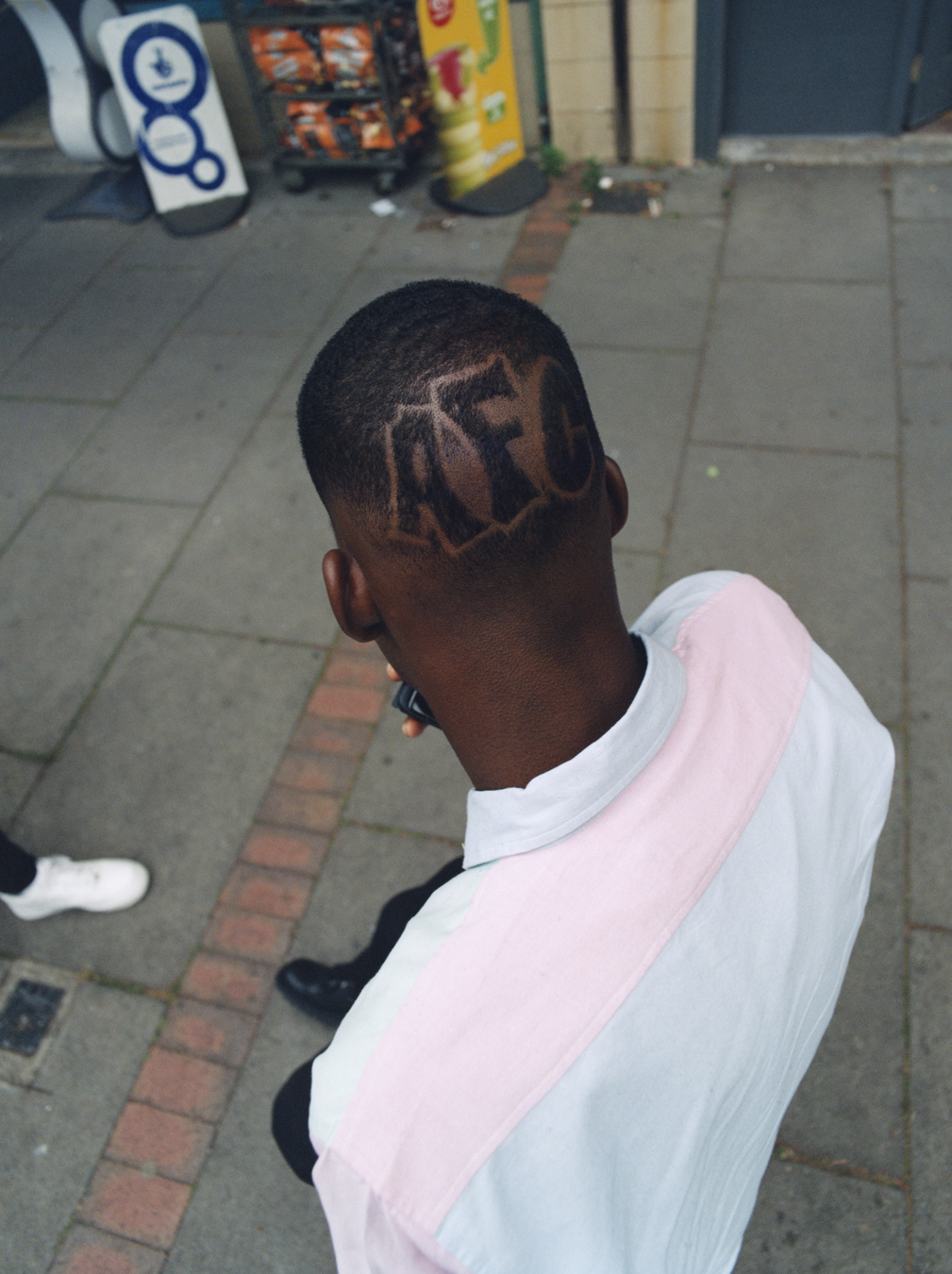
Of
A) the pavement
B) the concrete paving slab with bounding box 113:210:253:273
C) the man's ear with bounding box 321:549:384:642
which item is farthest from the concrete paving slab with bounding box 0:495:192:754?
the man's ear with bounding box 321:549:384:642

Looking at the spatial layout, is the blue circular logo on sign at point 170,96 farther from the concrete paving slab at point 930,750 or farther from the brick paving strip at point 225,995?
the concrete paving slab at point 930,750

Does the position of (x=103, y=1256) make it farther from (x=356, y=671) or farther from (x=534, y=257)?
(x=534, y=257)

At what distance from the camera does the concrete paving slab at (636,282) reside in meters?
4.47

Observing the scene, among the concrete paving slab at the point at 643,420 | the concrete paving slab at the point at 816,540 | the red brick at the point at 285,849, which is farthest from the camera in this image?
the concrete paving slab at the point at 643,420

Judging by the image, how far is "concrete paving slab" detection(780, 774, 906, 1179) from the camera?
2137mm

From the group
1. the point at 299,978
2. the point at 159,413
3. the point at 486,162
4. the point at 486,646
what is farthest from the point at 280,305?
the point at 486,646

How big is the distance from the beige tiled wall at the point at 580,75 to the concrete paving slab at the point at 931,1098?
5113 millimetres

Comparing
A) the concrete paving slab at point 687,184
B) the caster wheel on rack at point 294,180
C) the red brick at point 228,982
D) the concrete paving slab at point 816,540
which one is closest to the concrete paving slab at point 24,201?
the caster wheel on rack at point 294,180

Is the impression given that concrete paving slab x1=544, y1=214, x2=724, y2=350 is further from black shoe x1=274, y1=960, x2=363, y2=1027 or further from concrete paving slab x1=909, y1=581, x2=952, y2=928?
black shoe x1=274, y1=960, x2=363, y2=1027

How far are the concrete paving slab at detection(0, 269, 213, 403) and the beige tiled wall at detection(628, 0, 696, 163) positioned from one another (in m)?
2.86

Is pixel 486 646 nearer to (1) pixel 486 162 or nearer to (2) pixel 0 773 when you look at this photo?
(2) pixel 0 773

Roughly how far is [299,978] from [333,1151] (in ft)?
5.20

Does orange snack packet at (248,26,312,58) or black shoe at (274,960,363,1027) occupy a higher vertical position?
orange snack packet at (248,26,312,58)

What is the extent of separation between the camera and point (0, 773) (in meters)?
3.17
